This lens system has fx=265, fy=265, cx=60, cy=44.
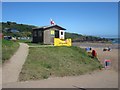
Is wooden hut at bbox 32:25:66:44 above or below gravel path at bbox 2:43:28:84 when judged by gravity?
above

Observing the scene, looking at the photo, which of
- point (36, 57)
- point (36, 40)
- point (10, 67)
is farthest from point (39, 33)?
point (10, 67)

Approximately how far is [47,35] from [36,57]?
51.4 feet

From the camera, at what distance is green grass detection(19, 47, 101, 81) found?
768 inches

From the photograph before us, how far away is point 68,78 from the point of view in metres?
19.7

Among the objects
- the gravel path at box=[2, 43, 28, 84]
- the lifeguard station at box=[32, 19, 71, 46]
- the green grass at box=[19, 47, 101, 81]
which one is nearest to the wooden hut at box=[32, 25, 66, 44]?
the lifeguard station at box=[32, 19, 71, 46]

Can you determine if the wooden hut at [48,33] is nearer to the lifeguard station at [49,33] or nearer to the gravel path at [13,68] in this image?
the lifeguard station at [49,33]

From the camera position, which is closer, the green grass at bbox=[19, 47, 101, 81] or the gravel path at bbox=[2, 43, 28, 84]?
the gravel path at bbox=[2, 43, 28, 84]

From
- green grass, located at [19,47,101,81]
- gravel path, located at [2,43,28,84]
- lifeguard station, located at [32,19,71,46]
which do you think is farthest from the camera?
lifeguard station, located at [32,19,71,46]

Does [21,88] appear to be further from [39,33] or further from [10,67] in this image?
[39,33]

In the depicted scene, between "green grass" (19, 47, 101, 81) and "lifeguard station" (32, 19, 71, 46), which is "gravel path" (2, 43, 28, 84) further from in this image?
"lifeguard station" (32, 19, 71, 46)

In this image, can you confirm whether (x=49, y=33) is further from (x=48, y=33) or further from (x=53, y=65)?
(x=53, y=65)

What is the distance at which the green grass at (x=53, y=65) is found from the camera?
19516 millimetres

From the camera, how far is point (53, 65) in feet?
73.5

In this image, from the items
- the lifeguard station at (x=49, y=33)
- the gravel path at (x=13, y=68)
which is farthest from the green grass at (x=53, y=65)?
the lifeguard station at (x=49, y=33)
